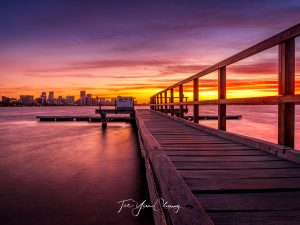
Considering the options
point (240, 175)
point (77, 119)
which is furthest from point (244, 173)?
point (77, 119)

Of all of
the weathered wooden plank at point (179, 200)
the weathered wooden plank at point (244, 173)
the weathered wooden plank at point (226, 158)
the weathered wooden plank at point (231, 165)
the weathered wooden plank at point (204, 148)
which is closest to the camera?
the weathered wooden plank at point (179, 200)

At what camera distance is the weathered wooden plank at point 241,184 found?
6.70 feet

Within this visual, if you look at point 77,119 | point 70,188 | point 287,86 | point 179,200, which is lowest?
point 70,188

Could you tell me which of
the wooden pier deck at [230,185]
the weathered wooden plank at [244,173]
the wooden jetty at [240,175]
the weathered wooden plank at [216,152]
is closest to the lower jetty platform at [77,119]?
the weathered wooden plank at [216,152]

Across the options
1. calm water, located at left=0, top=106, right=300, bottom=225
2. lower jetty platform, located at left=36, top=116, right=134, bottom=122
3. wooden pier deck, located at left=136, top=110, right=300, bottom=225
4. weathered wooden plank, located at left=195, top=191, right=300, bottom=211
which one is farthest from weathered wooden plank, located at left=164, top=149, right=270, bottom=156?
lower jetty platform, located at left=36, top=116, right=134, bottom=122

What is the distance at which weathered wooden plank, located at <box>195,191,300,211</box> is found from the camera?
170 cm

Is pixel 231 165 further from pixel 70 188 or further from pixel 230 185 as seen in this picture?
pixel 70 188

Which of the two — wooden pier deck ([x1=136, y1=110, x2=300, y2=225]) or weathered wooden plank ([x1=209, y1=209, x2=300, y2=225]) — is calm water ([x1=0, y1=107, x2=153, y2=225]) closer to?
wooden pier deck ([x1=136, y1=110, x2=300, y2=225])

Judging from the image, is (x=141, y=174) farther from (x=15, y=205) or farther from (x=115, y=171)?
(x=15, y=205)

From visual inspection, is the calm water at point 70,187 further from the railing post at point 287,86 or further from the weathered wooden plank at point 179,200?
the weathered wooden plank at point 179,200

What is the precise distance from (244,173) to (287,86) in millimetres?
1211

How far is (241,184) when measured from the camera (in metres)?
2.14

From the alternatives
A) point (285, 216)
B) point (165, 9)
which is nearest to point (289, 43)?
point (285, 216)

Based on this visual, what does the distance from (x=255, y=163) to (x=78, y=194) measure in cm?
429
